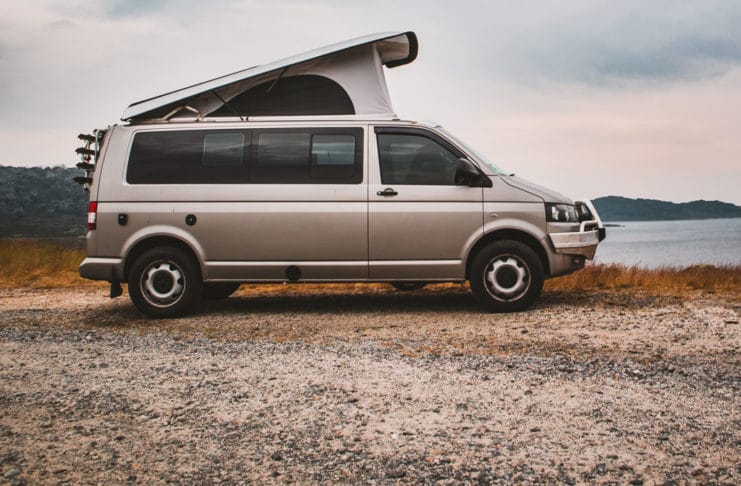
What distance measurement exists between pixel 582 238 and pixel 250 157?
3919 millimetres

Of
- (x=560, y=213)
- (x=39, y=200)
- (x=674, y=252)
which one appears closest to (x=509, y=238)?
(x=560, y=213)

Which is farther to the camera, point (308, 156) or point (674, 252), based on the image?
point (674, 252)

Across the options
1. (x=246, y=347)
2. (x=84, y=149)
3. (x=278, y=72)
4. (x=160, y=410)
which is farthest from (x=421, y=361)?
(x=84, y=149)

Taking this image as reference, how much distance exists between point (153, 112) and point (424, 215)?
3.43m

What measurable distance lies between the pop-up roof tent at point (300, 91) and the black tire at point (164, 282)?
5.46ft

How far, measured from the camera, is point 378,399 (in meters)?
4.17

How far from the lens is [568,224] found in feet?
24.3

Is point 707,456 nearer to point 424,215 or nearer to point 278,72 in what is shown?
point 424,215

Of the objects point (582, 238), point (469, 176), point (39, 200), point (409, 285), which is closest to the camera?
point (469, 176)

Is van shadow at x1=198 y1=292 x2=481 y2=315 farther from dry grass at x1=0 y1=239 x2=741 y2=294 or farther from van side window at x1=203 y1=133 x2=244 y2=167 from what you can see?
van side window at x1=203 y1=133 x2=244 y2=167

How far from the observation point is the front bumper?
736 cm

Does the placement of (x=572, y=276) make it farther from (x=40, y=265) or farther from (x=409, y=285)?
(x=40, y=265)

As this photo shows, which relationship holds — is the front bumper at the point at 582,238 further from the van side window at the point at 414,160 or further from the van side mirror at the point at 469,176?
the van side window at the point at 414,160

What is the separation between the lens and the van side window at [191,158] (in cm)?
744
